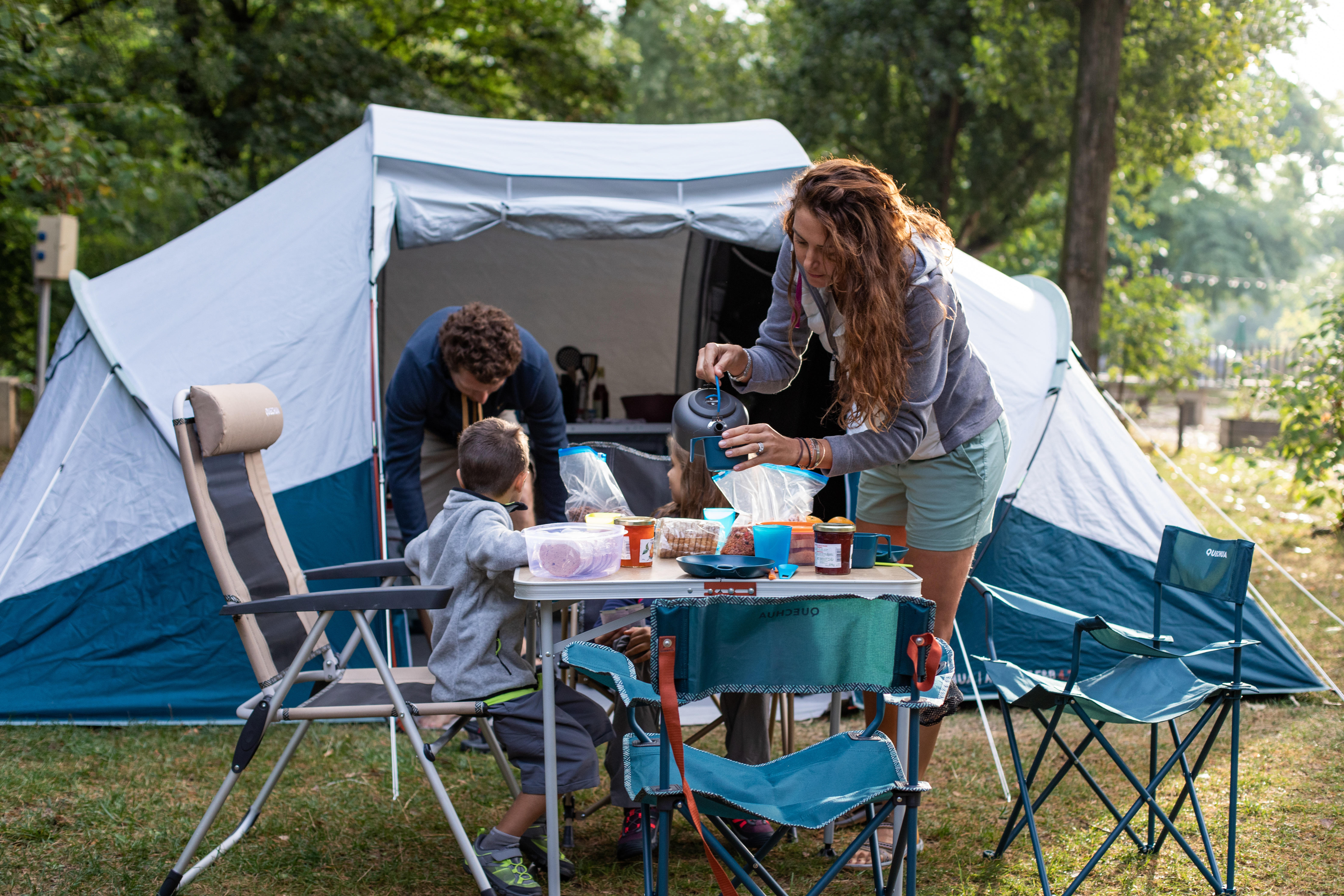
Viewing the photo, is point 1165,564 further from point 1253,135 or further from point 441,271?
point 1253,135

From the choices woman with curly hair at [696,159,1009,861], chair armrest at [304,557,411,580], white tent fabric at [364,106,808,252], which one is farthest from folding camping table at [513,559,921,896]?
white tent fabric at [364,106,808,252]

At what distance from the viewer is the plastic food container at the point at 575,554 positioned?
191 centimetres

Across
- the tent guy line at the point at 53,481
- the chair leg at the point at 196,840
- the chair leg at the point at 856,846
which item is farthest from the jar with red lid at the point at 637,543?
the tent guy line at the point at 53,481

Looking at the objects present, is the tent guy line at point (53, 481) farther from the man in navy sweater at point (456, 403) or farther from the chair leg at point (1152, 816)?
the chair leg at point (1152, 816)

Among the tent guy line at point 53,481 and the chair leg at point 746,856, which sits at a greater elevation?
the tent guy line at point 53,481

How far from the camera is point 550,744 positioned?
201 centimetres

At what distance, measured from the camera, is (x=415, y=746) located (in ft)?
6.63

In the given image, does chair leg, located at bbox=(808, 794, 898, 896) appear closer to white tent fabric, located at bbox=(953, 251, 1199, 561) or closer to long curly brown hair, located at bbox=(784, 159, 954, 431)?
long curly brown hair, located at bbox=(784, 159, 954, 431)

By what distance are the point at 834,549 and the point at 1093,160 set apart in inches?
239

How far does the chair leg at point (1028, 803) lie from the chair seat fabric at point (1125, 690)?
0.15 ft

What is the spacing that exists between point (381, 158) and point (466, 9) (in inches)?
376

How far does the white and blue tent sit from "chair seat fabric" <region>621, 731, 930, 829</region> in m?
1.60

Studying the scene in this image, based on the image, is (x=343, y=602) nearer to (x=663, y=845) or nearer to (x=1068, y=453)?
(x=663, y=845)

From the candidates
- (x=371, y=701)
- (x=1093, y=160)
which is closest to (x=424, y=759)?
(x=371, y=701)
